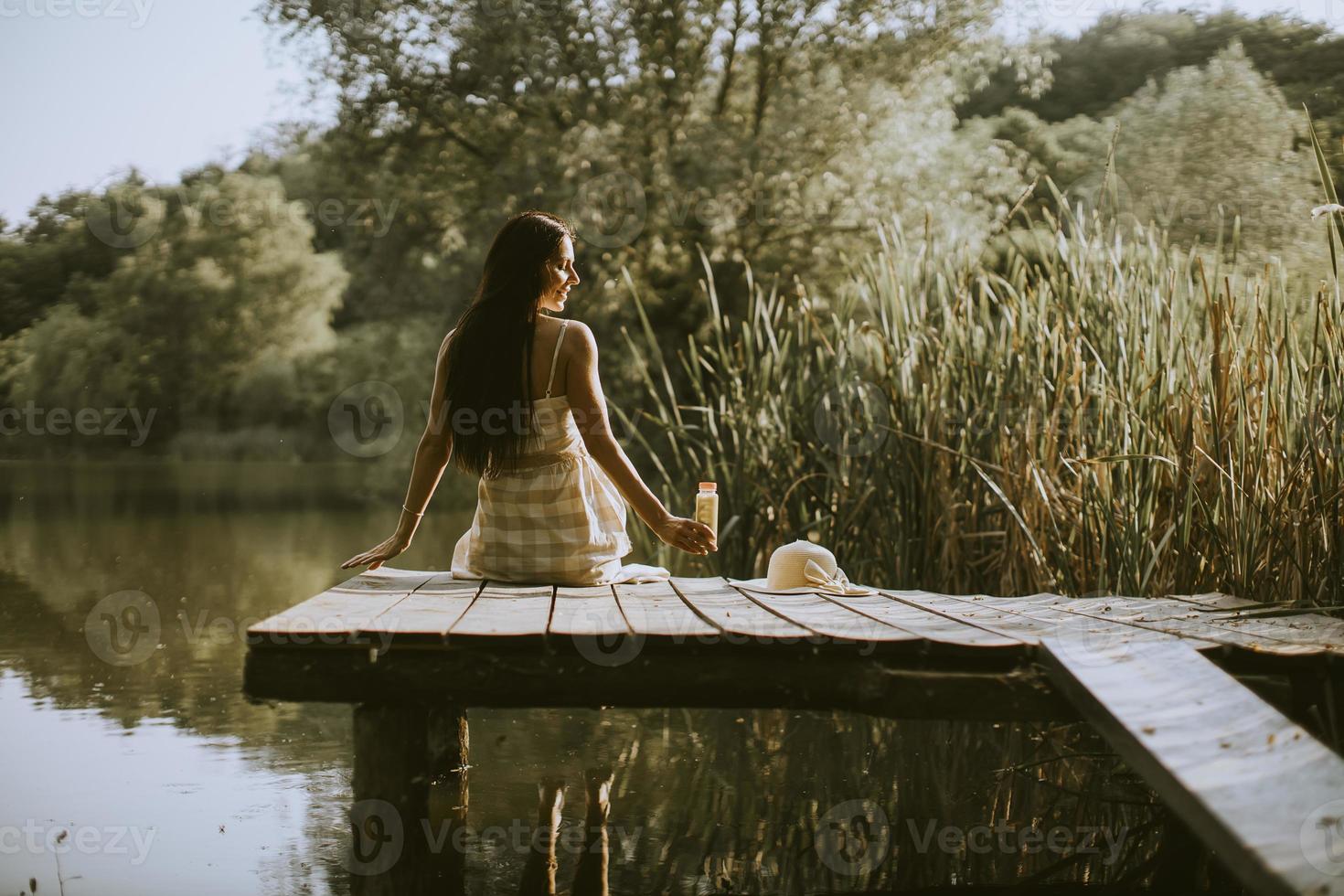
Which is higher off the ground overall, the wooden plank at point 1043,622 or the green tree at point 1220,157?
the green tree at point 1220,157

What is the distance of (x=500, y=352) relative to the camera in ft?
7.84

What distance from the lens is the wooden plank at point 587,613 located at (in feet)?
5.58

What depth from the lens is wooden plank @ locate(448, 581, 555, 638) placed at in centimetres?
169

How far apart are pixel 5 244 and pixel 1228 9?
542 inches

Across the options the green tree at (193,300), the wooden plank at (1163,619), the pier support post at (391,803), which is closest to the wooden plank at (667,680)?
the pier support post at (391,803)

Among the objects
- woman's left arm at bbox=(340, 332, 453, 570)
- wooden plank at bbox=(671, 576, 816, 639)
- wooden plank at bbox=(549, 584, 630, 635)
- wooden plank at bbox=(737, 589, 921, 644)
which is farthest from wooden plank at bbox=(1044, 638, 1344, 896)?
woman's left arm at bbox=(340, 332, 453, 570)

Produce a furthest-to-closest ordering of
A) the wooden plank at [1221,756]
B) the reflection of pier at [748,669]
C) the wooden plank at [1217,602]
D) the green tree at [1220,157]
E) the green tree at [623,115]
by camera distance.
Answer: the green tree at [623,115] → the green tree at [1220,157] → the wooden plank at [1217,602] → the reflection of pier at [748,669] → the wooden plank at [1221,756]

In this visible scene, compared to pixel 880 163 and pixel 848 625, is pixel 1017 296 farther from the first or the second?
pixel 880 163

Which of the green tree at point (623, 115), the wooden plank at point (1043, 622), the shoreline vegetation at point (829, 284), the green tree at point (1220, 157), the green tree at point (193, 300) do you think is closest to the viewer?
the wooden plank at point (1043, 622)

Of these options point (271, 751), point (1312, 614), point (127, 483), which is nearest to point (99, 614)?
point (271, 751)

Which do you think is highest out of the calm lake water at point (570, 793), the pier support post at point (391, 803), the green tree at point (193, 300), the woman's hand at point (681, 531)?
the green tree at point (193, 300)

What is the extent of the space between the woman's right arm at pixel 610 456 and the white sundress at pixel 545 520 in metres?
0.04

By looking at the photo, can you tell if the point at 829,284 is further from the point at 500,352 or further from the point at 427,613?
the point at 427,613

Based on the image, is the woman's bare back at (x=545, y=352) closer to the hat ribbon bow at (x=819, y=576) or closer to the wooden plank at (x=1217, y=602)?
the hat ribbon bow at (x=819, y=576)
